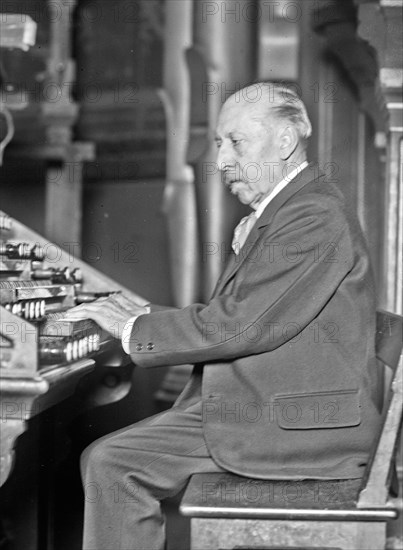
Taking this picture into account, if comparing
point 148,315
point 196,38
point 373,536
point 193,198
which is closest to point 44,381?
point 148,315

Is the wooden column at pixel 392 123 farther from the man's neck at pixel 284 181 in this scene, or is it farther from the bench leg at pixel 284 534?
the bench leg at pixel 284 534

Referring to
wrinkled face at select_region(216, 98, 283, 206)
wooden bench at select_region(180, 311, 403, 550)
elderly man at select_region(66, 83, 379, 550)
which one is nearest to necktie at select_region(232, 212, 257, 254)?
wrinkled face at select_region(216, 98, 283, 206)

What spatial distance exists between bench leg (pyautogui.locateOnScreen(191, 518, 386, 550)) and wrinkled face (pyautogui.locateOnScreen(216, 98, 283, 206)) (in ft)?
3.11

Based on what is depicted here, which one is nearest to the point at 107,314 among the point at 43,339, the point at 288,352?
the point at 43,339

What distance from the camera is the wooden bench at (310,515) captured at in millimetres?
2088

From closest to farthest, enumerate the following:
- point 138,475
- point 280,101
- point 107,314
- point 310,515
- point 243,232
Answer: point 310,515, point 138,475, point 107,314, point 280,101, point 243,232

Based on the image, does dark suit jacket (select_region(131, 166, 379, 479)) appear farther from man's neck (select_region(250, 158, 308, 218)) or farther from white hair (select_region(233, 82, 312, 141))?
white hair (select_region(233, 82, 312, 141))

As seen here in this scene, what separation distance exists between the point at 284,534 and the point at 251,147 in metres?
1.07

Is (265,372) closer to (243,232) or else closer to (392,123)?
(243,232)

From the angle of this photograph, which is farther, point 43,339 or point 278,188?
point 278,188

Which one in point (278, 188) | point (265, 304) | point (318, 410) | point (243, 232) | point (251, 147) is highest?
point (251, 147)

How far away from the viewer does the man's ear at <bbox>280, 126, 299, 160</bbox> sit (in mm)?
2502

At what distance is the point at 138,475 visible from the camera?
7.39ft

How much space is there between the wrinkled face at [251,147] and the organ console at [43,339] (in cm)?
62
